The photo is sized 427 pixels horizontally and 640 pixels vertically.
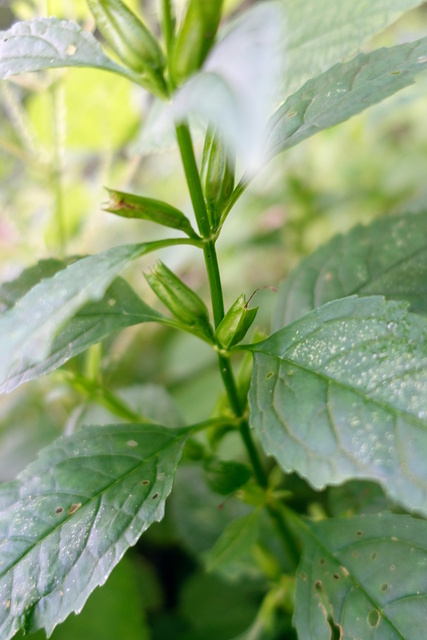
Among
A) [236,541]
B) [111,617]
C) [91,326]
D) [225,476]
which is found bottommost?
[111,617]

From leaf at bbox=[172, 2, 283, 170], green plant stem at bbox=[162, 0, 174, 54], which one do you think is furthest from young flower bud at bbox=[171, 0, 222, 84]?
leaf at bbox=[172, 2, 283, 170]

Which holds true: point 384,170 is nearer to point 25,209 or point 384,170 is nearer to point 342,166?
point 342,166

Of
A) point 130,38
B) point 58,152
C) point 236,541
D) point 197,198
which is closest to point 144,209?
point 197,198

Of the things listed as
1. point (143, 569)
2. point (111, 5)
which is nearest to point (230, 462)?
point (111, 5)

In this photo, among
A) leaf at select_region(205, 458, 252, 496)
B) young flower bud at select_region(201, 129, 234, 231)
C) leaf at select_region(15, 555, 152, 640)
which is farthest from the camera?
leaf at select_region(15, 555, 152, 640)

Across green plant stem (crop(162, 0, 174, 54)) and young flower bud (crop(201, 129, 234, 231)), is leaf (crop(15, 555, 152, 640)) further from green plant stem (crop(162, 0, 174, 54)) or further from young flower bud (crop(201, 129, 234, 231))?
green plant stem (crop(162, 0, 174, 54))

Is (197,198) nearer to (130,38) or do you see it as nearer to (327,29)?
(130,38)

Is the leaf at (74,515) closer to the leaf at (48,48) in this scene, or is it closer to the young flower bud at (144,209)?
the young flower bud at (144,209)
